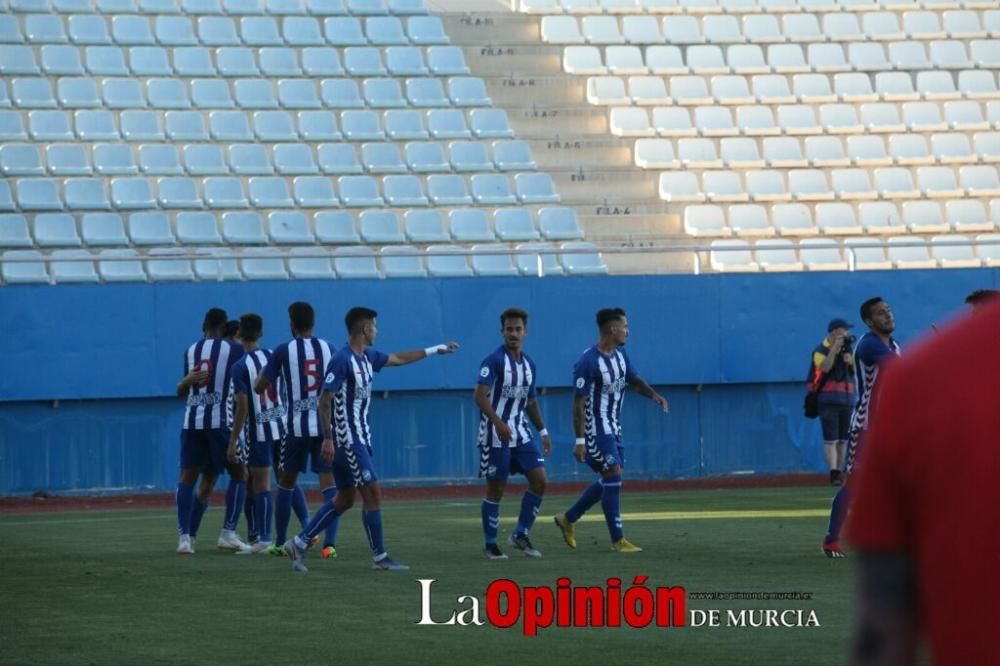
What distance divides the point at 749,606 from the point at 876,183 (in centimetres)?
1792

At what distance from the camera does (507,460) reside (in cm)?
1459

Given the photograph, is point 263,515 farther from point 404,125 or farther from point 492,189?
point 404,125

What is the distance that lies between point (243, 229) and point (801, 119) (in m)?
9.16

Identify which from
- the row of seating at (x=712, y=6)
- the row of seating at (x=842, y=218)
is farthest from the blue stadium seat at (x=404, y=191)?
the row of seating at (x=712, y=6)

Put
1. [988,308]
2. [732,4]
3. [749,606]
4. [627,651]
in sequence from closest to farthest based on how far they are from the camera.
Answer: [988,308] < [627,651] < [749,606] < [732,4]

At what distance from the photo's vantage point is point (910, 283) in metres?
25.0

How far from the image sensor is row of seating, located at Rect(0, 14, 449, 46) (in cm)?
2661

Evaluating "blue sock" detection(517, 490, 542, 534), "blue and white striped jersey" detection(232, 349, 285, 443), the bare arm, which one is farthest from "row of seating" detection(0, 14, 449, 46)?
the bare arm

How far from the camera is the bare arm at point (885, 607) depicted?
2.49 metres

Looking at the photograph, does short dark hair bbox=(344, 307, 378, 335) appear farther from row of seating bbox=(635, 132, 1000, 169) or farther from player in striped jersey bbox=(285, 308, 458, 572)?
row of seating bbox=(635, 132, 1000, 169)

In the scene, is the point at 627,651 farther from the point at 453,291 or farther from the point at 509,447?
the point at 453,291

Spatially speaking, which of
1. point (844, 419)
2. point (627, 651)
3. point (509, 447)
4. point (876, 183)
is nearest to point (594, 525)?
point (509, 447)

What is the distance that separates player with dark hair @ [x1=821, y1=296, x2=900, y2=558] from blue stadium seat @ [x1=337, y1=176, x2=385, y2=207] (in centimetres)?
1266

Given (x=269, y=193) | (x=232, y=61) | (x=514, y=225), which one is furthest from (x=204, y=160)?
(x=514, y=225)
